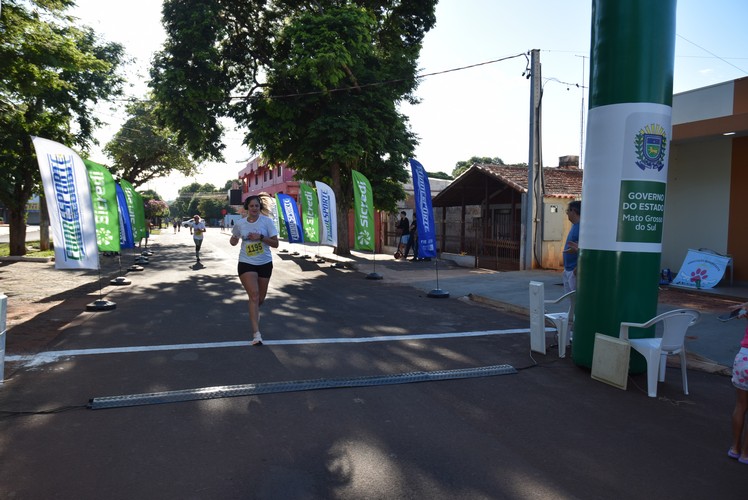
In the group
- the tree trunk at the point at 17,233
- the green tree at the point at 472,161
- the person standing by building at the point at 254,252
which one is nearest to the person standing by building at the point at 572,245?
the person standing by building at the point at 254,252

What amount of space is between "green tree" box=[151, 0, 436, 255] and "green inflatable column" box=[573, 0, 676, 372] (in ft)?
38.8

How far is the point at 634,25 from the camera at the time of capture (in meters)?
5.23

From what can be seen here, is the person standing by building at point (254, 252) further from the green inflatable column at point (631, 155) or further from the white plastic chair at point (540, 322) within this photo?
the green inflatable column at point (631, 155)

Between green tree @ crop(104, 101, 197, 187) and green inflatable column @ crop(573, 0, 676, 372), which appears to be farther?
green tree @ crop(104, 101, 197, 187)

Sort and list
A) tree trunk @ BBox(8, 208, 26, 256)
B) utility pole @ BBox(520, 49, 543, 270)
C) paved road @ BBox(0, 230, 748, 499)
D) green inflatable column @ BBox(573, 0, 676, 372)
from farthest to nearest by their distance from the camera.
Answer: tree trunk @ BBox(8, 208, 26, 256) < utility pole @ BBox(520, 49, 543, 270) < green inflatable column @ BBox(573, 0, 676, 372) < paved road @ BBox(0, 230, 748, 499)

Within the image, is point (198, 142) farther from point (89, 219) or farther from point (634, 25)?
point (634, 25)

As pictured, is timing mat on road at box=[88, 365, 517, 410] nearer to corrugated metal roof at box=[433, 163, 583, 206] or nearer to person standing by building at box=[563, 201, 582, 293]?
person standing by building at box=[563, 201, 582, 293]

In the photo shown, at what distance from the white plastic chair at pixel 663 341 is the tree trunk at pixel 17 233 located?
22.5m

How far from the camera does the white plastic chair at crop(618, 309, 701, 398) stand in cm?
481

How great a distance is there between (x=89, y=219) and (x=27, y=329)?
6.40 feet

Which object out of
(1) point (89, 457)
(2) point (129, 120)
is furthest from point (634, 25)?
(2) point (129, 120)

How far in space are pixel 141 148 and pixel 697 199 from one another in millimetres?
31350

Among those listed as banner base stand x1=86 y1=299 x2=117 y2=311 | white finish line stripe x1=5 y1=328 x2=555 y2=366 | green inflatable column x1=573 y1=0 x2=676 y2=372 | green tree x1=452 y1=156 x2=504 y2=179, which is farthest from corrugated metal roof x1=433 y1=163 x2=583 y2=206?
green tree x1=452 y1=156 x2=504 y2=179

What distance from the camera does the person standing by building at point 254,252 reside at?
6.46 meters
